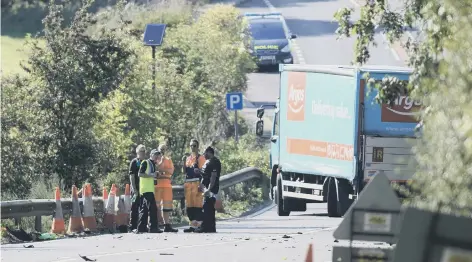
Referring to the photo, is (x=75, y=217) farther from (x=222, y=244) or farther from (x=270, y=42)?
(x=270, y=42)

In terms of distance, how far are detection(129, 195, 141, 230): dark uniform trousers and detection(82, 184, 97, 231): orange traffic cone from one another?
2.23 ft

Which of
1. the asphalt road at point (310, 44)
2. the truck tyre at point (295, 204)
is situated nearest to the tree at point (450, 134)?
the truck tyre at point (295, 204)

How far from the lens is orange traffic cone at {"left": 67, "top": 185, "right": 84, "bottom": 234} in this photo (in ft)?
75.7

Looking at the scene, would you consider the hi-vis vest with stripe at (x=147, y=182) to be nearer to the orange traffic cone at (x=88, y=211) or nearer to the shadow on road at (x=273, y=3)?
the orange traffic cone at (x=88, y=211)

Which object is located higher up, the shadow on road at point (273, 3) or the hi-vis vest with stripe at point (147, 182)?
the shadow on road at point (273, 3)

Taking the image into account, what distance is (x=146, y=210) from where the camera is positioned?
74.8 ft

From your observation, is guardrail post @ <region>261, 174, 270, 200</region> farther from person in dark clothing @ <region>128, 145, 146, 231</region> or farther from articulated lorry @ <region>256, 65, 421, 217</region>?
person in dark clothing @ <region>128, 145, 146, 231</region>

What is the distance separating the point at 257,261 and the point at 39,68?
12.0m

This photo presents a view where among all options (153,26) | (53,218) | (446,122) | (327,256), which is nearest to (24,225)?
(53,218)

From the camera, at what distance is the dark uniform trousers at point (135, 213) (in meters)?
23.0

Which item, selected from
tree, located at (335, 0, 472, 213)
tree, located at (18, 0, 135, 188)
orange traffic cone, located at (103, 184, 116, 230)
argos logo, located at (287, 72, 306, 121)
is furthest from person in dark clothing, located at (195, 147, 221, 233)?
tree, located at (335, 0, 472, 213)

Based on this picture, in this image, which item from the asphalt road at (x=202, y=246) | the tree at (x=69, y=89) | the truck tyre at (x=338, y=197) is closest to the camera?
the asphalt road at (x=202, y=246)

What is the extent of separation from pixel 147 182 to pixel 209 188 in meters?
1.05

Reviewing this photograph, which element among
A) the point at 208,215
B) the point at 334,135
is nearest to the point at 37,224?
the point at 208,215
